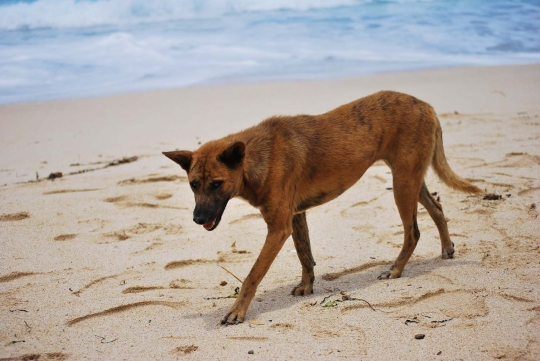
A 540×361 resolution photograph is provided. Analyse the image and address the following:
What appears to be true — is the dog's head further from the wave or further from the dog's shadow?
the wave

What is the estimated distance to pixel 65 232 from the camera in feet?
21.7

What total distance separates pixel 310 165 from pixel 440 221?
4.86ft

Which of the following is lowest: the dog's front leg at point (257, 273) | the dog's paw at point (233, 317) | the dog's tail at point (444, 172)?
the dog's paw at point (233, 317)

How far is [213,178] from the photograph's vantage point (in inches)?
185

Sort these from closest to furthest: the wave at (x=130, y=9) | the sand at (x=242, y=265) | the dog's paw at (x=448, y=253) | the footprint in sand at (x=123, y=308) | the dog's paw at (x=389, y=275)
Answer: the sand at (x=242, y=265) → the footprint in sand at (x=123, y=308) → the dog's paw at (x=389, y=275) → the dog's paw at (x=448, y=253) → the wave at (x=130, y=9)

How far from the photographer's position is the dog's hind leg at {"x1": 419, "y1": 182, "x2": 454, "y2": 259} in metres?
5.82

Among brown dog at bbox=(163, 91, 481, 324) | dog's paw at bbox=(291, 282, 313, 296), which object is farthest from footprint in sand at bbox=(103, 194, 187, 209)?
dog's paw at bbox=(291, 282, 313, 296)

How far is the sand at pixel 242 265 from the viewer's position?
4.29 metres

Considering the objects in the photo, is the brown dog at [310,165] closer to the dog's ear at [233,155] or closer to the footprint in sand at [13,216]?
the dog's ear at [233,155]

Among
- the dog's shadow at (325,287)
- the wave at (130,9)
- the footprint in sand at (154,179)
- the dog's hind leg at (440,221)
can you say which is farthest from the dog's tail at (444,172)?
the wave at (130,9)

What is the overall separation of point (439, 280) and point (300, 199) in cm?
135

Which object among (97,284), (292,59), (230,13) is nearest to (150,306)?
(97,284)

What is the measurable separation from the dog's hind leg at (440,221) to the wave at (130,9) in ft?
89.2

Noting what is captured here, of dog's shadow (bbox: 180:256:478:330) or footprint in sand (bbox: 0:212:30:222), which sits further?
footprint in sand (bbox: 0:212:30:222)
